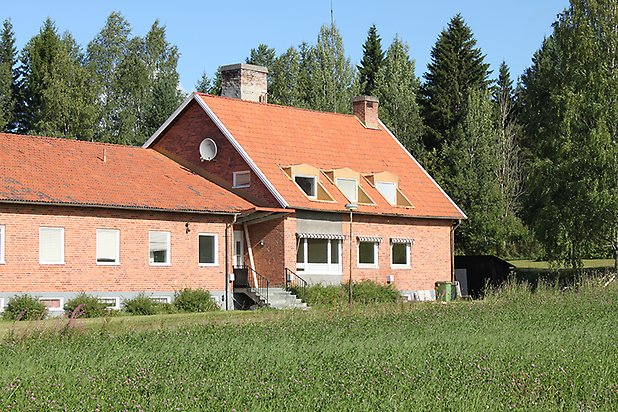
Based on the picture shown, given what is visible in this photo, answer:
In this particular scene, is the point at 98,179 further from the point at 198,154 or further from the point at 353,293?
the point at 353,293

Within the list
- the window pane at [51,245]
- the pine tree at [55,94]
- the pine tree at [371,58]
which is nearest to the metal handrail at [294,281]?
the window pane at [51,245]

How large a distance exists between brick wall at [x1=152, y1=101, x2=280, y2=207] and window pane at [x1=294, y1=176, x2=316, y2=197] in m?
1.89

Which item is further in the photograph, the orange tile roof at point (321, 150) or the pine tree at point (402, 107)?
the pine tree at point (402, 107)

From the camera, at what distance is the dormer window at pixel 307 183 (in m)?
38.0

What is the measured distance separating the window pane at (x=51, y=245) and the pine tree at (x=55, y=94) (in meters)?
23.1

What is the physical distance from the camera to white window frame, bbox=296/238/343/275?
37281 mm

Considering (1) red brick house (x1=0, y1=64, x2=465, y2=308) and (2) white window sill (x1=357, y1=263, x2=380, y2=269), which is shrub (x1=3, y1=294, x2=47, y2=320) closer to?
(1) red brick house (x1=0, y1=64, x2=465, y2=308)

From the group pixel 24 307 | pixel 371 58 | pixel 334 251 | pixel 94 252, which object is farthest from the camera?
pixel 371 58

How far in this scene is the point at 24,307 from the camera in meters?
28.9

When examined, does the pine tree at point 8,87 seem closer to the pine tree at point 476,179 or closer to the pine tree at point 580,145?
the pine tree at point 476,179

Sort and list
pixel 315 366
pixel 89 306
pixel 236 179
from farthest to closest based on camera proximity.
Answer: pixel 236 179
pixel 89 306
pixel 315 366

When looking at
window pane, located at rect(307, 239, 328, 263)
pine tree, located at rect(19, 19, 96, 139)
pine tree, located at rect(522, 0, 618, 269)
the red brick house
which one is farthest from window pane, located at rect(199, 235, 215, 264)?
pine tree, located at rect(19, 19, 96, 139)

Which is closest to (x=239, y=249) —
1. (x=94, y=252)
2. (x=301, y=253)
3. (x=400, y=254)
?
(x=301, y=253)

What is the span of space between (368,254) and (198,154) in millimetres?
7416
